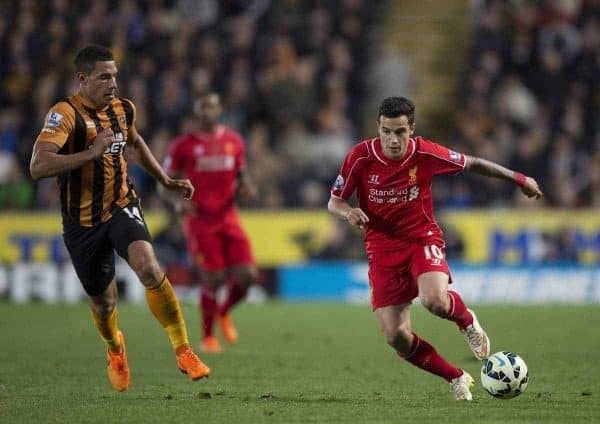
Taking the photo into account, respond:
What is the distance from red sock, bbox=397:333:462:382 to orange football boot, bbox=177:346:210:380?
1325 mm

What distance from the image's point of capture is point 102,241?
25.6 ft

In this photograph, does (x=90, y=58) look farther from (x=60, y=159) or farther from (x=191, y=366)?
(x=191, y=366)

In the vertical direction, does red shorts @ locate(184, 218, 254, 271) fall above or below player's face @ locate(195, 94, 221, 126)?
below

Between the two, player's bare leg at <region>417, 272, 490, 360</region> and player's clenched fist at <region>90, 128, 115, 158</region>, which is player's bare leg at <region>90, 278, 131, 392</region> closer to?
player's clenched fist at <region>90, 128, 115, 158</region>

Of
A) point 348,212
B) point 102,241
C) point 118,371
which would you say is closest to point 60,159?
point 102,241

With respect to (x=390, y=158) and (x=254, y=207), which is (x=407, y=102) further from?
(x=254, y=207)

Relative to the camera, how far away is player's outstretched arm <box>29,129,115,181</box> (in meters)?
7.16

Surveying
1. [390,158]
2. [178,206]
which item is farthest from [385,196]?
[178,206]

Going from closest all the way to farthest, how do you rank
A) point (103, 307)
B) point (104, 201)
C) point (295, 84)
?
point (104, 201) < point (103, 307) < point (295, 84)

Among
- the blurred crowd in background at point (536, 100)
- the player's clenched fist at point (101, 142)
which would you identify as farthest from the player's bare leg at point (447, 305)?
the blurred crowd in background at point (536, 100)

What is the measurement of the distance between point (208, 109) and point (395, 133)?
14.1ft

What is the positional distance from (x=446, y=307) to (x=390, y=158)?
3.53ft

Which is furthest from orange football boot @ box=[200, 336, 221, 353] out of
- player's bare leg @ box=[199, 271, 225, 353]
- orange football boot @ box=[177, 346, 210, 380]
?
orange football boot @ box=[177, 346, 210, 380]

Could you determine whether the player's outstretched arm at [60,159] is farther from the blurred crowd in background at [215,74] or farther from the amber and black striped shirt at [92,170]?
the blurred crowd in background at [215,74]
